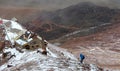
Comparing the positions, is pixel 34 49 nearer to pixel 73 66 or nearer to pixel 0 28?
pixel 73 66

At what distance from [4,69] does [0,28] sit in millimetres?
43421

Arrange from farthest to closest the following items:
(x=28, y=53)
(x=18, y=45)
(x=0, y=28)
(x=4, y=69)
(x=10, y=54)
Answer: (x=0, y=28)
(x=18, y=45)
(x=10, y=54)
(x=28, y=53)
(x=4, y=69)

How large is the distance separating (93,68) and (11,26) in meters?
51.2

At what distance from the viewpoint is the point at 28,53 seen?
5441 centimetres

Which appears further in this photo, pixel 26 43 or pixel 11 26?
pixel 11 26

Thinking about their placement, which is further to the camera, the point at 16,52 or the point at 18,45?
the point at 18,45

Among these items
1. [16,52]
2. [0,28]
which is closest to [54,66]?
[16,52]

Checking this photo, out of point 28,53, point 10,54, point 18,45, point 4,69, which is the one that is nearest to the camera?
point 4,69

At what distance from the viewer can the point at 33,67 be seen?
42844 millimetres

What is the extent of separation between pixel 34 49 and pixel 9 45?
410 inches

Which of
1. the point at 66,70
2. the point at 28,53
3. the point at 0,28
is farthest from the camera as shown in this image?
the point at 0,28

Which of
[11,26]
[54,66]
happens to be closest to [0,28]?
[11,26]

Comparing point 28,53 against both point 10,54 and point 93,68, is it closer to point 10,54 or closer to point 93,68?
point 10,54

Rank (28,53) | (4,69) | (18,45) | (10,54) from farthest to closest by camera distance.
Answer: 1. (18,45)
2. (10,54)
3. (28,53)
4. (4,69)
